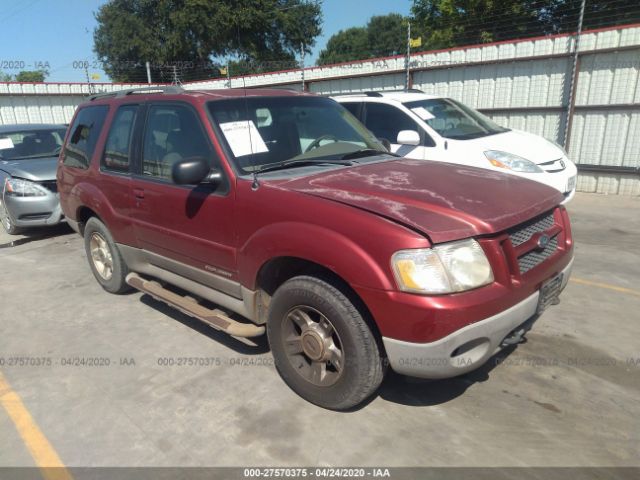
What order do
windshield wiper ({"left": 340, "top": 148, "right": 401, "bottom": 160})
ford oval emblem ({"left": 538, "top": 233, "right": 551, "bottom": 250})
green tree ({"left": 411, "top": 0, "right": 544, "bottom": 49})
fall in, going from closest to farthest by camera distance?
ford oval emblem ({"left": 538, "top": 233, "right": 551, "bottom": 250}) < windshield wiper ({"left": 340, "top": 148, "right": 401, "bottom": 160}) < green tree ({"left": 411, "top": 0, "right": 544, "bottom": 49})

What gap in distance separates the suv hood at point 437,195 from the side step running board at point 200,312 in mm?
1026

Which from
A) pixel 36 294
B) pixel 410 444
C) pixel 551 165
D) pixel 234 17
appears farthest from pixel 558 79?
pixel 234 17

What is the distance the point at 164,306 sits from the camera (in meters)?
4.57

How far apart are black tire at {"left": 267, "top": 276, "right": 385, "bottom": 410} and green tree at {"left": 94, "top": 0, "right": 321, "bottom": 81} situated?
33298mm

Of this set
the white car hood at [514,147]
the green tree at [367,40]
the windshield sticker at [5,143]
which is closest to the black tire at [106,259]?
the windshield sticker at [5,143]

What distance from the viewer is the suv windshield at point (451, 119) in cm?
674

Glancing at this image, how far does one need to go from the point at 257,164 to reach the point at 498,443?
7.29 ft

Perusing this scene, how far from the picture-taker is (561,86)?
366 inches

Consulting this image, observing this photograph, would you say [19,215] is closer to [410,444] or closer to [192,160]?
[192,160]

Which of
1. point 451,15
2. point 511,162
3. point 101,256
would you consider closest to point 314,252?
point 101,256

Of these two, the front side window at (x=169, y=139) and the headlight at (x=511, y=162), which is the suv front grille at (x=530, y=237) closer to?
the front side window at (x=169, y=139)

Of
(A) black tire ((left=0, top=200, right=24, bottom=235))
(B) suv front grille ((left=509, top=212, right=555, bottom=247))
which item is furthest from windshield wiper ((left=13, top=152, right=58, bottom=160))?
(B) suv front grille ((left=509, top=212, right=555, bottom=247))

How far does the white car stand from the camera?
19.9 feet

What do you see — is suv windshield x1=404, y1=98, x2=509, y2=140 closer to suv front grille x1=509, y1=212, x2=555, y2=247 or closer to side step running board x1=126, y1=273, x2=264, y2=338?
suv front grille x1=509, y1=212, x2=555, y2=247
